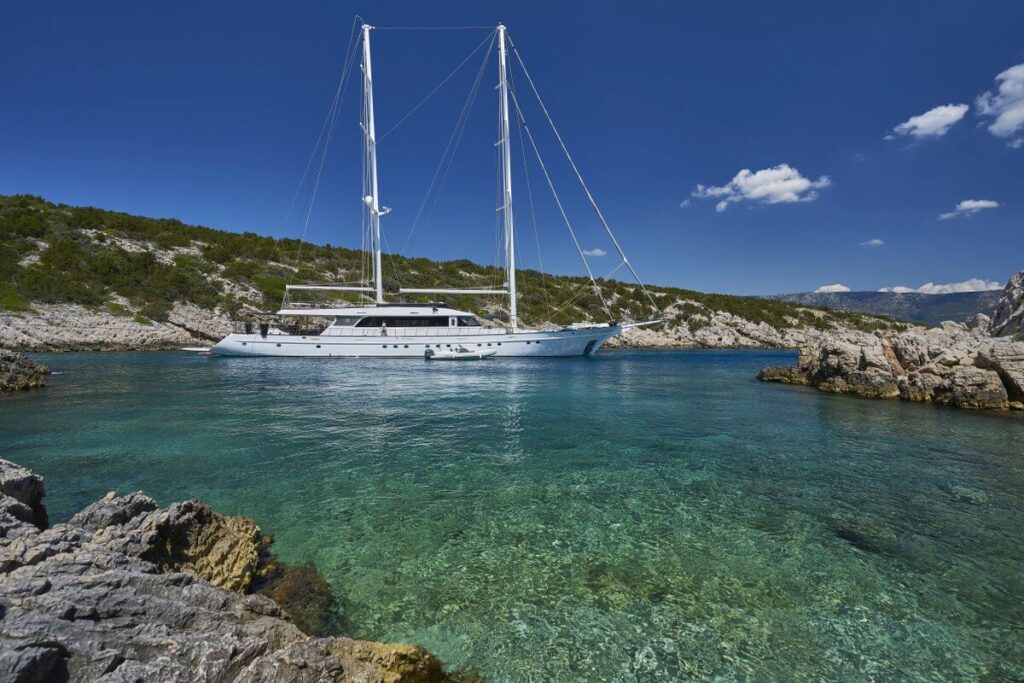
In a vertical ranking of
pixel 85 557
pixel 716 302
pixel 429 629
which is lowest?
pixel 429 629

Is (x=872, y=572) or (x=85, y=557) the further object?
(x=872, y=572)

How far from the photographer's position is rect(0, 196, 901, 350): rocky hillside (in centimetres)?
4522

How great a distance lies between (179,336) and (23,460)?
48.2 m

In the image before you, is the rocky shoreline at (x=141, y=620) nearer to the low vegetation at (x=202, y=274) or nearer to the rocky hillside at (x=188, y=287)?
the low vegetation at (x=202, y=274)

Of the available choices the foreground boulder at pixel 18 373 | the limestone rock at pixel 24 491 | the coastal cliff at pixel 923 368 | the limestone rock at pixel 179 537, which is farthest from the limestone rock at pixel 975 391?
the foreground boulder at pixel 18 373

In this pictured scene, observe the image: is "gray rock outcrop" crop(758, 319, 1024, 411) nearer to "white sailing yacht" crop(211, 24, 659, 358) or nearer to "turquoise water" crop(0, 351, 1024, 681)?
"turquoise water" crop(0, 351, 1024, 681)

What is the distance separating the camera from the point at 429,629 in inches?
172

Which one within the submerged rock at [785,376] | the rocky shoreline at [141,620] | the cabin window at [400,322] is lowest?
the submerged rock at [785,376]

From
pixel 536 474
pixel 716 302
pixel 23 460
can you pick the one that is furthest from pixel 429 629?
pixel 716 302

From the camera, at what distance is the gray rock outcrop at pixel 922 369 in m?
16.8

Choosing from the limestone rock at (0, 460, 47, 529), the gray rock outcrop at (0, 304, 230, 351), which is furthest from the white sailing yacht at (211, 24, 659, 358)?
the limestone rock at (0, 460, 47, 529)

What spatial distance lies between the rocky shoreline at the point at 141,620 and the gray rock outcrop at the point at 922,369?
74.8 feet

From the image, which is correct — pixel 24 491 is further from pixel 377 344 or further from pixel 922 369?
pixel 377 344

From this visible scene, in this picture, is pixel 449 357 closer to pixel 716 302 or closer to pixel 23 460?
pixel 23 460
